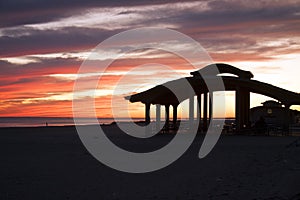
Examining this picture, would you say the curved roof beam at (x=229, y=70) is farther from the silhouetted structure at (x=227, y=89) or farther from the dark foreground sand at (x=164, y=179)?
the dark foreground sand at (x=164, y=179)

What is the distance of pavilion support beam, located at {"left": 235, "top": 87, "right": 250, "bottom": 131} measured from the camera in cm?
2705

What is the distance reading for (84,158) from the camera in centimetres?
1581

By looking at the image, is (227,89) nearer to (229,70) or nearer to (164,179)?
(229,70)

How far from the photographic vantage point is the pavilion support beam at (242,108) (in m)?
27.0

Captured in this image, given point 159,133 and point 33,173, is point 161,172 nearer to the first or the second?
point 33,173

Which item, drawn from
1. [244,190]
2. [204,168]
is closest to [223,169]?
[204,168]

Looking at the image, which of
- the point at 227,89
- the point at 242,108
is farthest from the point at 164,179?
the point at 227,89

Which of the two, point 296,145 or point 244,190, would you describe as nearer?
point 244,190

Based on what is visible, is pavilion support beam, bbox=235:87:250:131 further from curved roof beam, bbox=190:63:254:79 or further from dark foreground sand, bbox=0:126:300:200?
dark foreground sand, bbox=0:126:300:200

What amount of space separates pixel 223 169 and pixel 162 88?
1556cm

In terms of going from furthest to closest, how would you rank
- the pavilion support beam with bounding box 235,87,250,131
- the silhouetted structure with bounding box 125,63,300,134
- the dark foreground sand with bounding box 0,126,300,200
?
the pavilion support beam with bounding box 235,87,250,131 < the silhouetted structure with bounding box 125,63,300,134 < the dark foreground sand with bounding box 0,126,300,200

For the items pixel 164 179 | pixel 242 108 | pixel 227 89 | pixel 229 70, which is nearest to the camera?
pixel 164 179

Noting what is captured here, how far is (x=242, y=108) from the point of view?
93.3ft

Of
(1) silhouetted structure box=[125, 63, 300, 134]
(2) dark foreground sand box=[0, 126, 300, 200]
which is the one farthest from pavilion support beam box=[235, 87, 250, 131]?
(2) dark foreground sand box=[0, 126, 300, 200]
